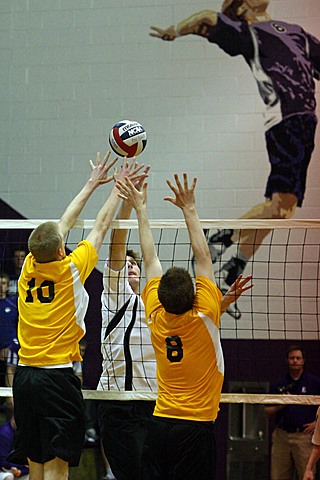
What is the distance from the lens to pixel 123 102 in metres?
8.88

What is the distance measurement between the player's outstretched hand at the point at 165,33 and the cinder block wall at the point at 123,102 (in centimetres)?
7

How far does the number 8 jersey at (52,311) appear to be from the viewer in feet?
16.0

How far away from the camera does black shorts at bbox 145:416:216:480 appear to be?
4.24 meters

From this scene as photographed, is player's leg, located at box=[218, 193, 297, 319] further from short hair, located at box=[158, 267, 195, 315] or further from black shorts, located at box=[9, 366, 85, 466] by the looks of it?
short hair, located at box=[158, 267, 195, 315]

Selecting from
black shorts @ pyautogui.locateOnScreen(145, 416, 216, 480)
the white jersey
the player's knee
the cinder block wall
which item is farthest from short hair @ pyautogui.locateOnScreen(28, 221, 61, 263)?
the player's knee

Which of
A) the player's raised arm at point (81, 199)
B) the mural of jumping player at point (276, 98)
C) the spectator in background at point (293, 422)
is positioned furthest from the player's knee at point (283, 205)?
the player's raised arm at point (81, 199)

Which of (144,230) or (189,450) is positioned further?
(144,230)

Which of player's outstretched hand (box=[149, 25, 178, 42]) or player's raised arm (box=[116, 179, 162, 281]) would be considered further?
player's outstretched hand (box=[149, 25, 178, 42])

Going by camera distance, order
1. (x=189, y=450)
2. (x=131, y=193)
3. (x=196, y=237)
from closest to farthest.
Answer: (x=189, y=450) → (x=196, y=237) → (x=131, y=193)

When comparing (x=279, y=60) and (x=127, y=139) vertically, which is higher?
(x=279, y=60)

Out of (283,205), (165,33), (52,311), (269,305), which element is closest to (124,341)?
(52,311)

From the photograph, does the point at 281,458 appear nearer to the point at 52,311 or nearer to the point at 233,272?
the point at 233,272

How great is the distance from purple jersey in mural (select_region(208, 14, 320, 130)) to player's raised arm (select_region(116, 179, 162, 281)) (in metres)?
3.87

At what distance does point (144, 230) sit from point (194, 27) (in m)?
4.64
